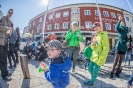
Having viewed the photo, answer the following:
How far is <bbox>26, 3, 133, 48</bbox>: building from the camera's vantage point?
3072 millimetres

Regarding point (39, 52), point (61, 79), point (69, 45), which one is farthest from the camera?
point (39, 52)

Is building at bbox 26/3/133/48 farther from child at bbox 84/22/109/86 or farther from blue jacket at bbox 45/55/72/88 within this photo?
blue jacket at bbox 45/55/72/88

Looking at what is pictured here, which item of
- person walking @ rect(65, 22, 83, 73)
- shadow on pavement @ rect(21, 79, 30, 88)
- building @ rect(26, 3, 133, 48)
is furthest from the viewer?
building @ rect(26, 3, 133, 48)

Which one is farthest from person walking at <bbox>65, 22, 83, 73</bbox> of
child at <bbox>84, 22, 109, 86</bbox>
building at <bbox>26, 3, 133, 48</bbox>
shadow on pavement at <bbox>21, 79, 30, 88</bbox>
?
shadow on pavement at <bbox>21, 79, 30, 88</bbox>

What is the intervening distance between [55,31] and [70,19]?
499 millimetres

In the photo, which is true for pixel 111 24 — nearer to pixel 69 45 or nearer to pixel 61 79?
pixel 69 45

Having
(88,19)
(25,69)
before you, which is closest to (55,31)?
(88,19)

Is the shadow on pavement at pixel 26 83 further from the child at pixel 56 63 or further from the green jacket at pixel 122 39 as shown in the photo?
the green jacket at pixel 122 39

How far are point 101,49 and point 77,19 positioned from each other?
1.40 meters

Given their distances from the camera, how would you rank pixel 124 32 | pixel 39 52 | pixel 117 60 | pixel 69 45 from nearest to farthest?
pixel 124 32 < pixel 117 60 < pixel 69 45 < pixel 39 52

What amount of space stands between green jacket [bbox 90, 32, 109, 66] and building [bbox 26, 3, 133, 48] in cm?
83

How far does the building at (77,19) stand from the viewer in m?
3.07

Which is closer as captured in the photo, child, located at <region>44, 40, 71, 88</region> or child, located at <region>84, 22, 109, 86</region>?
child, located at <region>44, 40, 71, 88</region>

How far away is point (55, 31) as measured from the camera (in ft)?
10.2
